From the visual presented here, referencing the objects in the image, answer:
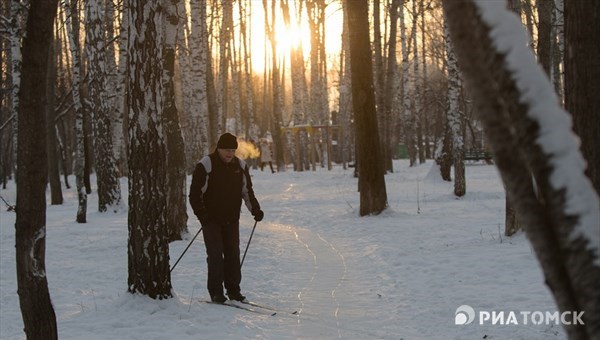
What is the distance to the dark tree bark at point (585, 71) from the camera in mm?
3119

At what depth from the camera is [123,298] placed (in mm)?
6387

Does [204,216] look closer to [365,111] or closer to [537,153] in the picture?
[537,153]

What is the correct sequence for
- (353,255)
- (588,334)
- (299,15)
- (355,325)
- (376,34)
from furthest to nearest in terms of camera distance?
(299,15) < (376,34) < (353,255) < (355,325) < (588,334)

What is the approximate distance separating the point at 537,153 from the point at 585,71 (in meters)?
1.64

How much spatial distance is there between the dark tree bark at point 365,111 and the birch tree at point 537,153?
1162 cm

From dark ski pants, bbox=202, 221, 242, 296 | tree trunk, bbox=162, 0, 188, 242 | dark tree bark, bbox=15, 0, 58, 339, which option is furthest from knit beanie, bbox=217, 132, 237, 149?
tree trunk, bbox=162, 0, 188, 242

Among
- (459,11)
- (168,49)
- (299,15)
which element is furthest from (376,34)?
(459,11)

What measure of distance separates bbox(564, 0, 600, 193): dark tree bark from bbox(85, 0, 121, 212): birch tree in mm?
13406

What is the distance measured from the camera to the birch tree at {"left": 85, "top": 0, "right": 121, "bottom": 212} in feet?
48.4

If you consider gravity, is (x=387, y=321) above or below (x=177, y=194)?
below

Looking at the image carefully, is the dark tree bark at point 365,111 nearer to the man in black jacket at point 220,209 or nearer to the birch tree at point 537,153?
the man in black jacket at point 220,209

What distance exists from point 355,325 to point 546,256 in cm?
414

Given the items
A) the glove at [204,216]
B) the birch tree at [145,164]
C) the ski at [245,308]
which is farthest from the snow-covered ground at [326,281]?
the glove at [204,216]

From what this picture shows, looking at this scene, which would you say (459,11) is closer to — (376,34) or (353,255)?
(353,255)
